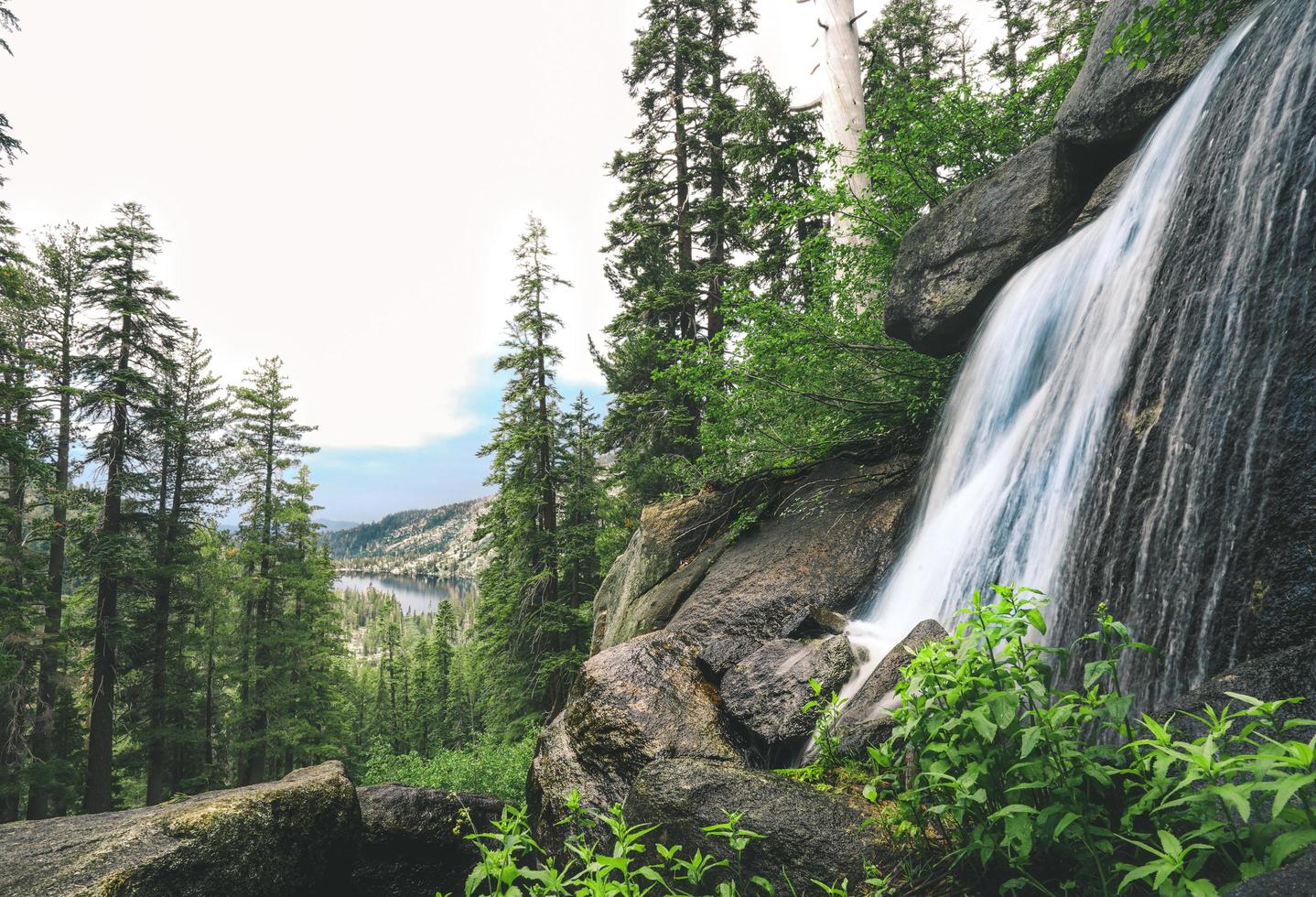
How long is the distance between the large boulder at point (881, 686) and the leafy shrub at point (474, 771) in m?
9.47

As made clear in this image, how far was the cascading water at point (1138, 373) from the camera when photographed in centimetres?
287

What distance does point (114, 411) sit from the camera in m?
17.3

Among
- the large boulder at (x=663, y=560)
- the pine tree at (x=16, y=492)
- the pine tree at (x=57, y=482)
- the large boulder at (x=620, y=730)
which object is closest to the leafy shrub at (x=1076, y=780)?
the large boulder at (x=620, y=730)

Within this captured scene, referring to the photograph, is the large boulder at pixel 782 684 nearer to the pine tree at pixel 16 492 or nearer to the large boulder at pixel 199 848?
the large boulder at pixel 199 848

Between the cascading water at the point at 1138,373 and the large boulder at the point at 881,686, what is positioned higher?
the cascading water at the point at 1138,373

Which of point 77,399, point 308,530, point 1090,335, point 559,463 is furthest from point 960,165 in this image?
point 308,530

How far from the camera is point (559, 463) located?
20531mm

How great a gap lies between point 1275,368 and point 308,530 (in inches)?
1196

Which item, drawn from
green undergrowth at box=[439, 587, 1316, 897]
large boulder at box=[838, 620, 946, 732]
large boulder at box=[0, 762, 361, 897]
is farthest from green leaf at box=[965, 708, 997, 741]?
large boulder at box=[0, 762, 361, 897]

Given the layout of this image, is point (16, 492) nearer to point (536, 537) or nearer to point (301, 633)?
point (301, 633)

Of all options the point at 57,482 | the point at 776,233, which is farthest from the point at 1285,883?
the point at 57,482

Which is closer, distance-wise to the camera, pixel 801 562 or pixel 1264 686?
pixel 1264 686

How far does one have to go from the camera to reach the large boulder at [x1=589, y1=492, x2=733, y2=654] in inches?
323

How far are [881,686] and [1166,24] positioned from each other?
5.27 metres
